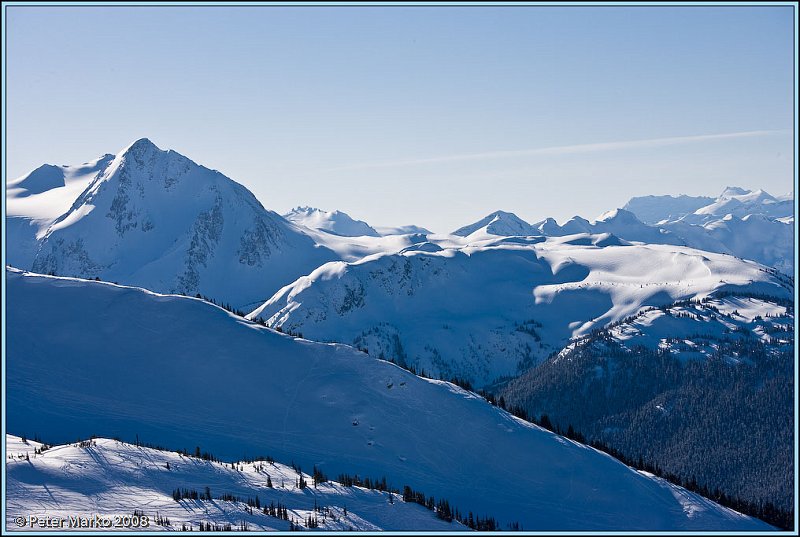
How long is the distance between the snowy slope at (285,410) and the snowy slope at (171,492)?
12.8m

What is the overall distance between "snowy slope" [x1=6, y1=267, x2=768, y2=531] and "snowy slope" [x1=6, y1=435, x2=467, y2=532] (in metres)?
12.8

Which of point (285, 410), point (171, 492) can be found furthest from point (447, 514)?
point (285, 410)

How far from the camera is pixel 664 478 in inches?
3720

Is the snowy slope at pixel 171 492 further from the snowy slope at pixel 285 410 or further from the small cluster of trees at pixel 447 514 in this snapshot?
the snowy slope at pixel 285 410

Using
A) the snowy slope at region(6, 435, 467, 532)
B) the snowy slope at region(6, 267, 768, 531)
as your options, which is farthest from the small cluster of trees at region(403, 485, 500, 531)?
the snowy slope at region(6, 267, 768, 531)

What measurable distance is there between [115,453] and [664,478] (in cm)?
6892

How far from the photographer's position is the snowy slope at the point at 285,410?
260 ft

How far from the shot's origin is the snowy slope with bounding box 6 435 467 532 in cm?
5138

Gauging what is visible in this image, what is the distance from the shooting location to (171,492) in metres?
56.9

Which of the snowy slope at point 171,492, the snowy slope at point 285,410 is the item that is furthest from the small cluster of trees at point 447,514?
the snowy slope at point 285,410

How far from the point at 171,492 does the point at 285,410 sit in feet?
105

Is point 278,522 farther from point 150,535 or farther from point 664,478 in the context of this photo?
point 664,478

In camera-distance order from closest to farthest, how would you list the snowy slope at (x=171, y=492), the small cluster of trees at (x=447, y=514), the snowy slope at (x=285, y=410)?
the snowy slope at (x=171, y=492) < the small cluster of trees at (x=447, y=514) < the snowy slope at (x=285, y=410)

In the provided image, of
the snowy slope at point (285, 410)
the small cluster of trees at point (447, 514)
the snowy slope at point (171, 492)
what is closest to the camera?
the snowy slope at point (171, 492)
